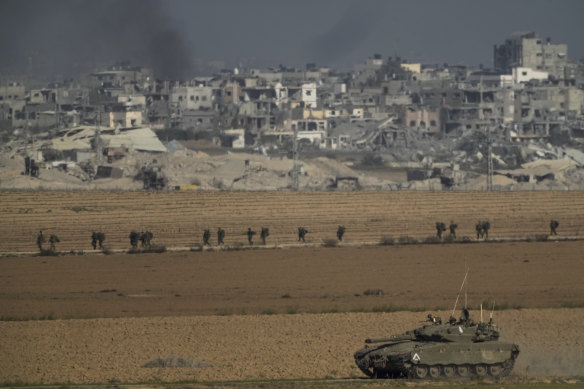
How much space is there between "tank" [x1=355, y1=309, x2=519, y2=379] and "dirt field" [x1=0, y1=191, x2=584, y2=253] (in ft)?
88.2

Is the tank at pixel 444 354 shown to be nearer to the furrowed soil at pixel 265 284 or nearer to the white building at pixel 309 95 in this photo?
the furrowed soil at pixel 265 284

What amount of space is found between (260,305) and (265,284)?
14.4ft

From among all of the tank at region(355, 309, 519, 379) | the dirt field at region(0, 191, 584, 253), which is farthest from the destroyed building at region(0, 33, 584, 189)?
the tank at region(355, 309, 519, 379)

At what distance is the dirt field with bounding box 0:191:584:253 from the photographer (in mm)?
54062

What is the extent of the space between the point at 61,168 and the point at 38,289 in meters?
56.2

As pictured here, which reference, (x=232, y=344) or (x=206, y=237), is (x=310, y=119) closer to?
(x=206, y=237)

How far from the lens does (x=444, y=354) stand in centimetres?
2394

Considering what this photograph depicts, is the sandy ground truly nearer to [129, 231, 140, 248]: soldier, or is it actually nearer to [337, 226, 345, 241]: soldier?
[129, 231, 140, 248]: soldier

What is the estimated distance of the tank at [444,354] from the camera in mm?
23875

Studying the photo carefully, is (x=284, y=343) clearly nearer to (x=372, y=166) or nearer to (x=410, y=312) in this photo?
(x=410, y=312)

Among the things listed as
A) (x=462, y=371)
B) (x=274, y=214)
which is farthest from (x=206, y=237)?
(x=462, y=371)

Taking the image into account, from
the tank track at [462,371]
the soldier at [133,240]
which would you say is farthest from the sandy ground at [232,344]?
the soldier at [133,240]

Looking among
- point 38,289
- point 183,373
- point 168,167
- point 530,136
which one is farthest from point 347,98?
point 183,373

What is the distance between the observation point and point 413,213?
61188 millimetres
